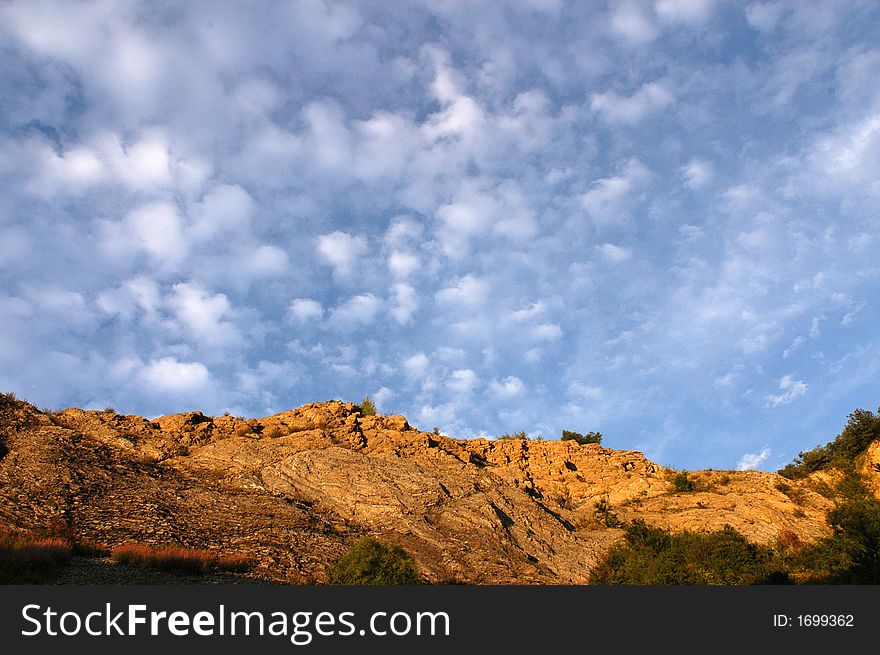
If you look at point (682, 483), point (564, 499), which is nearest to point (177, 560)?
point (564, 499)

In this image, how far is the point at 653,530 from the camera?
28.2 metres

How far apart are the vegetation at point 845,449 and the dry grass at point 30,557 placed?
3879 cm

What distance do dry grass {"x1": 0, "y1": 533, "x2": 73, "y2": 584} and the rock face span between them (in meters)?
3.13

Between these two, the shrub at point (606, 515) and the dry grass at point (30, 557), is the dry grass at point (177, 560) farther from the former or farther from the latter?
the shrub at point (606, 515)

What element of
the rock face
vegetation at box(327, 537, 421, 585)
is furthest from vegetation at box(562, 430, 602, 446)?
vegetation at box(327, 537, 421, 585)

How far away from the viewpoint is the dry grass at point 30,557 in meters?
14.8

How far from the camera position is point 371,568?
768 inches

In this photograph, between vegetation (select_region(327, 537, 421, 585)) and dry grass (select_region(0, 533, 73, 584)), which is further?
vegetation (select_region(327, 537, 421, 585))

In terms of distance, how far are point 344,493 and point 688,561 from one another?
16.1 m

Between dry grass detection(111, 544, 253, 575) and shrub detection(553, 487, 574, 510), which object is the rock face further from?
dry grass detection(111, 544, 253, 575)

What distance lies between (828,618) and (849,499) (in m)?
21.7

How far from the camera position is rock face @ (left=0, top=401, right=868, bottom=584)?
22.2m

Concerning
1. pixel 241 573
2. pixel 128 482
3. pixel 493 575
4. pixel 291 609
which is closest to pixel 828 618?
pixel 493 575

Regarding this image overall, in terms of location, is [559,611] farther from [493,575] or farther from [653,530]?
[653,530]
